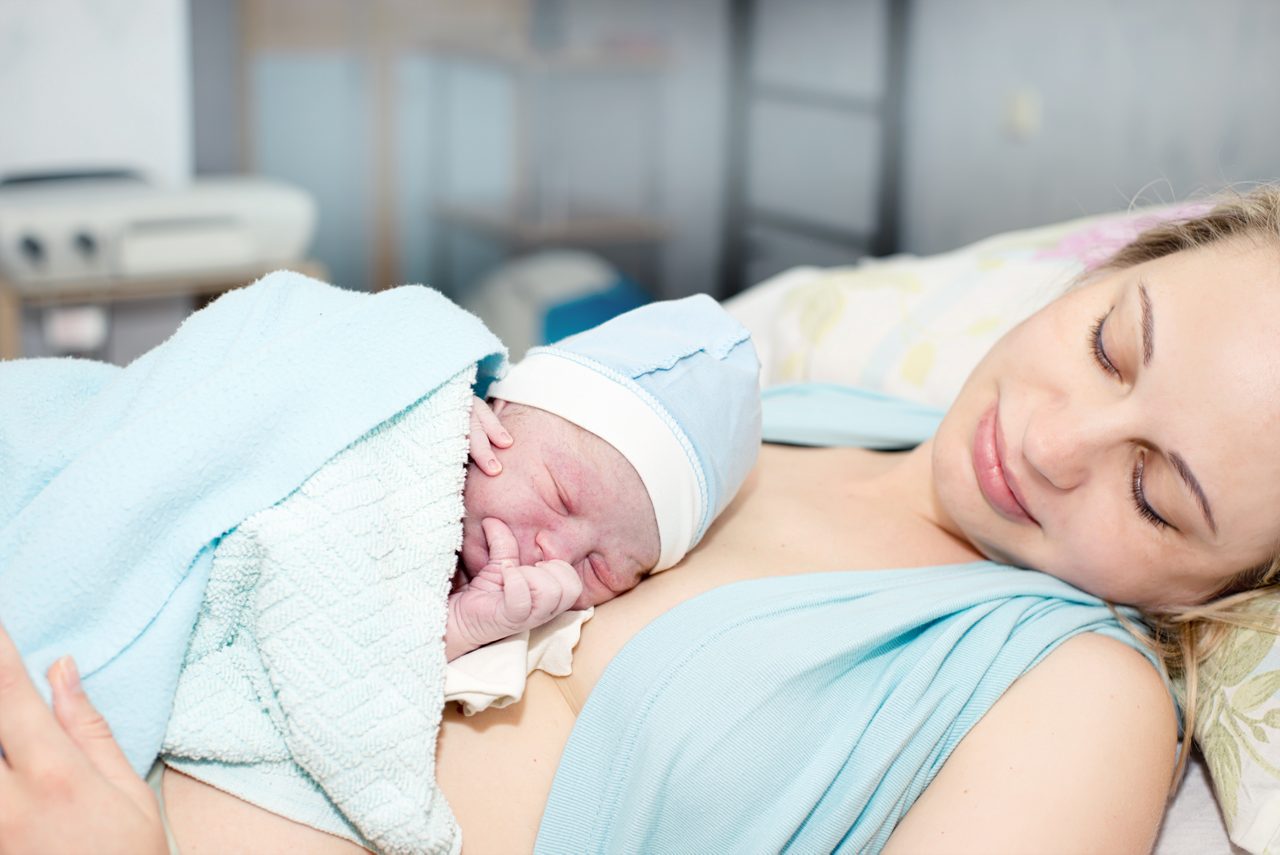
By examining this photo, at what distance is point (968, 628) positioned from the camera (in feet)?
3.48

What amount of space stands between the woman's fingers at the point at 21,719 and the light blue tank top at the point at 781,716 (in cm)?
38

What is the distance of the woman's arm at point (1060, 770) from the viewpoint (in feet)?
2.93

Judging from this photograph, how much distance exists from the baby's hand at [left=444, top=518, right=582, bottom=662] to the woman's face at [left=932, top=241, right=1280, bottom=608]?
17.0 inches

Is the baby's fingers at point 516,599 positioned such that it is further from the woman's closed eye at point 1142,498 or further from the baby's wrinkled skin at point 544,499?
the woman's closed eye at point 1142,498

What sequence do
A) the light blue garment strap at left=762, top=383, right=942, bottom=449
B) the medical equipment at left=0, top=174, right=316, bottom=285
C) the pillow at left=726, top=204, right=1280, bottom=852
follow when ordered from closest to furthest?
1. the light blue garment strap at left=762, top=383, right=942, bottom=449
2. the pillow at left=726, top=204, right=1280, bottom=852
3. the medical equipment at left=0, top=174, right=316, bottom=285

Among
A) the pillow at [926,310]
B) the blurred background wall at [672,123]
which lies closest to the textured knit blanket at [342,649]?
the pillow at [926,310]

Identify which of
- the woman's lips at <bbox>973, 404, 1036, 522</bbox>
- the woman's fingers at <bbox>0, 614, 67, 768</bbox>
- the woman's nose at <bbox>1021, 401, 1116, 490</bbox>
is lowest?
the woman's fingers at <bbox>0, 614, 67, 768</bbox>

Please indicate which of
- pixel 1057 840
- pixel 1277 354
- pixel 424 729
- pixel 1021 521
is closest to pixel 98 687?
pixel 424 729

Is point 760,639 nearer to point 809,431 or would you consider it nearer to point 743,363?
point 743,363

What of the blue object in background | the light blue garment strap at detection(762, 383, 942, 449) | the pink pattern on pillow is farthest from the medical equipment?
the pink pattern on pillow

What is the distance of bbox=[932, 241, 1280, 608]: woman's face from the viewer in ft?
3.19

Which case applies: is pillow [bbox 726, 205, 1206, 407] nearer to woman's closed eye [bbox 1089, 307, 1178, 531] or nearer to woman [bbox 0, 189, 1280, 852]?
woman [bbox 0, 189, 1280, 852]

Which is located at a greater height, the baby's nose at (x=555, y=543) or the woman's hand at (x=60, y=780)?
the baby's nose at (x=555, y=543)

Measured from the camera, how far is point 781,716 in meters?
0.97
